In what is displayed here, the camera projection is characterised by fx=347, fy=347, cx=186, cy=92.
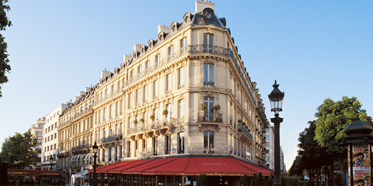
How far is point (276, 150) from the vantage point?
10008mm

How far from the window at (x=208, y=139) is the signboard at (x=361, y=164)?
612 inches

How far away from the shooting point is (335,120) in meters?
41.0

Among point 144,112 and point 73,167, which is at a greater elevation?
point 144,112

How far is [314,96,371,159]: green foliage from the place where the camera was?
4039 centimetres

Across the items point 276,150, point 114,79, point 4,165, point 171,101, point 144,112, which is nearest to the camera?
point 276,150

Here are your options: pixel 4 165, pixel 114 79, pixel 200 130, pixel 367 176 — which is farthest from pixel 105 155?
pixel 367 176

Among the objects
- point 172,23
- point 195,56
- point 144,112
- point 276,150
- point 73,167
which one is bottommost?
point 73,167

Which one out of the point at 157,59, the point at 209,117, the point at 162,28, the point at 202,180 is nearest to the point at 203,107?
the point at 209,117

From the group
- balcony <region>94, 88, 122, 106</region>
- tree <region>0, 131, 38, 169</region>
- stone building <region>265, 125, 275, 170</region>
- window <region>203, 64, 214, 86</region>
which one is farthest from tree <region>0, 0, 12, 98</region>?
stone building <region>265, 125, 275, 170</region>

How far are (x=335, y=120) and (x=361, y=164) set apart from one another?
30.5 metres

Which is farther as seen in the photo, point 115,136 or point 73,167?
point 73,167

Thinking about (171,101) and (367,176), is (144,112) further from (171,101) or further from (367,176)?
(367,176)

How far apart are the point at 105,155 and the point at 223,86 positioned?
2387 cm

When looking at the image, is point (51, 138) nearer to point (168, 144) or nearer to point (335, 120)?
point (168, 144)
